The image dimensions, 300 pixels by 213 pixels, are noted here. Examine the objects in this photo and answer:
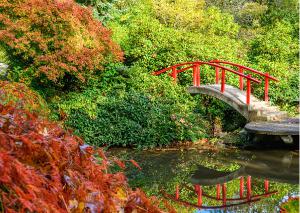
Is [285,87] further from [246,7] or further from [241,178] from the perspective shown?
[246,7]

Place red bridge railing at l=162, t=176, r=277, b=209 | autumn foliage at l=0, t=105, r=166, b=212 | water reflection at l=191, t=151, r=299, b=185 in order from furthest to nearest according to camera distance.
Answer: water reflection at l=191, t=151, r=299, b=185 < red bridge railing at l=162, t=176, r=277, b=209 < autumn foliage at l=0, t=105, r=166, b=212

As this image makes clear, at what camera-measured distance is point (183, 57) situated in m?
13.9

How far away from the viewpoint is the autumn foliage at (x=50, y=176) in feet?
5.69

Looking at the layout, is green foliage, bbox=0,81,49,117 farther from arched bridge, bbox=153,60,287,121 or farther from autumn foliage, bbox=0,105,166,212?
arched bridge, bbox=153,60,287,121

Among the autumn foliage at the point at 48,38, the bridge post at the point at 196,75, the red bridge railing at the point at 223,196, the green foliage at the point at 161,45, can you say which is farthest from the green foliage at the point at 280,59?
the red bridge railing at the point at 223,196

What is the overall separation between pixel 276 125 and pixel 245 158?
43.7 inches

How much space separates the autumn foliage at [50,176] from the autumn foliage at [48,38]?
921 cm

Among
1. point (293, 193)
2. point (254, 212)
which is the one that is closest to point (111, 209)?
point (254, 212)

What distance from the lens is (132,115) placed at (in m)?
11.5

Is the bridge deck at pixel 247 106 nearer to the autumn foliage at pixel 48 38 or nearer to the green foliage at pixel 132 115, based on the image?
the green foliage at pixel 132 115

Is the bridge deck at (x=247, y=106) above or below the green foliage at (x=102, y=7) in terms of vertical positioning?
below

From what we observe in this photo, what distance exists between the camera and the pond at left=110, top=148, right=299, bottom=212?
7475 millimetres

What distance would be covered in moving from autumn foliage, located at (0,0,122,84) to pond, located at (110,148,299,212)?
8.09 ft

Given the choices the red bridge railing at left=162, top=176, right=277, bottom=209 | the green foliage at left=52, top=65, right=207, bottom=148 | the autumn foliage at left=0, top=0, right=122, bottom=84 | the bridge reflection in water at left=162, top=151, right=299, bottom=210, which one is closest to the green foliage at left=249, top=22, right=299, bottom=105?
the green foliage at left=52, top=65, right=207, bottom=148
